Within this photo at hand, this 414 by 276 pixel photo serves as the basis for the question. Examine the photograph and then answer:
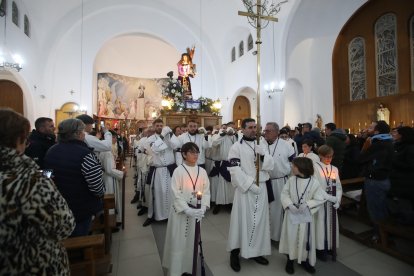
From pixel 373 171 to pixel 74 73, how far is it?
54.4 feet

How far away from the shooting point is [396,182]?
339cm

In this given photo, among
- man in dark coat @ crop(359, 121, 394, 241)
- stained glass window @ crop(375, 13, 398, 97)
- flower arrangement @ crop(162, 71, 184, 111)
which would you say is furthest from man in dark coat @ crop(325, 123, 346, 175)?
stained glass window @ crop(375, 13, 398, 97)

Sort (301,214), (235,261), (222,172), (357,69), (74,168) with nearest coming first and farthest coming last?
(74,168)
(301,214)
(235,261)
(222,172)
(357,69)

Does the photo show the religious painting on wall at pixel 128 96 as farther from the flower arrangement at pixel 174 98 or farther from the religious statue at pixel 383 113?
the religious statue at pixel 383 113

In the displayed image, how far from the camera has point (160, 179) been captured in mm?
4680

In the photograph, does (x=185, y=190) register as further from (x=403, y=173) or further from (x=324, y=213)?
(x=403, y=173)

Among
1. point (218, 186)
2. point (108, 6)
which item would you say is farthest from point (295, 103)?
point (108, 6)

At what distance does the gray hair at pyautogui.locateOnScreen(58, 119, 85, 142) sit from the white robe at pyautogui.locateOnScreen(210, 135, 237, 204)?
3379 millimetres

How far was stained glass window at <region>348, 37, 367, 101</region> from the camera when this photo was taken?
11995 millimetres

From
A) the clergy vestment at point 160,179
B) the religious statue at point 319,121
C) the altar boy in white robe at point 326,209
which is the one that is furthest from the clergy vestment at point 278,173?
the religious statue at point 319,121

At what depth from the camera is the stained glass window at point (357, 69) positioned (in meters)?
12.0

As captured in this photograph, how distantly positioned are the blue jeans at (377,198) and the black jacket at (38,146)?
15.6ft

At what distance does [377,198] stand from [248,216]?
6.73ft

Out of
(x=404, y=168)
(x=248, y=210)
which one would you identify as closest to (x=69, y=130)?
(x=248, y=210)
